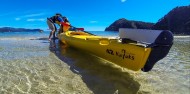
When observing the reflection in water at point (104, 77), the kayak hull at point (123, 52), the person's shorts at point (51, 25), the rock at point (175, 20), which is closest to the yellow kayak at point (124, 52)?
the kayak hull at point (123, 52)

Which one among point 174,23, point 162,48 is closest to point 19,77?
point 162,48

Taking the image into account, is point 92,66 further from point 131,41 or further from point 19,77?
point 19,77

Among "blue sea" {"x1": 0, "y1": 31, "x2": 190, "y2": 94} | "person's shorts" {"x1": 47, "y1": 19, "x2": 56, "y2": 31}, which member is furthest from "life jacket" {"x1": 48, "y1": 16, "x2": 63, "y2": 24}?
"blue sea" {"x1": 0, "y1": 31, "x2": 190, "y2": 94}

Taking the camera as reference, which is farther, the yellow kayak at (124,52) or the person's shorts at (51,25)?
the person's shorts at (51,25)

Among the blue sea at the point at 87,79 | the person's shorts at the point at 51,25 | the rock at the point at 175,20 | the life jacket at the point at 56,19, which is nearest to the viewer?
the blue sea at the point at 87,79

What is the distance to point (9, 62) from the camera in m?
7.46

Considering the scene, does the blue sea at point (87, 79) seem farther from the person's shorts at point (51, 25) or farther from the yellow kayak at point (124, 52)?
the person's shorts at point (51, 25)

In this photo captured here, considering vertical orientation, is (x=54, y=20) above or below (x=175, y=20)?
below

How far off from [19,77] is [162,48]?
339 cm

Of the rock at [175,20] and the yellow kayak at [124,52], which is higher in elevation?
the rock at [175,20]

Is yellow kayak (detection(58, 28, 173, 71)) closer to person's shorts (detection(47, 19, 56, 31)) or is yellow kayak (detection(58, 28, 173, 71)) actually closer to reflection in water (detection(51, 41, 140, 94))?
reflection in water (detection(51, 41, 140, 94))

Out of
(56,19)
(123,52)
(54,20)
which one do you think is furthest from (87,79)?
(54,20)

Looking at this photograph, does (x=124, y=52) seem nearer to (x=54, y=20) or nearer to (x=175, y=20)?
(x=54, y=20)

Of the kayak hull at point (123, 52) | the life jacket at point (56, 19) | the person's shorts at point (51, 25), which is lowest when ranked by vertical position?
the kayak hull at point (123, 52)
